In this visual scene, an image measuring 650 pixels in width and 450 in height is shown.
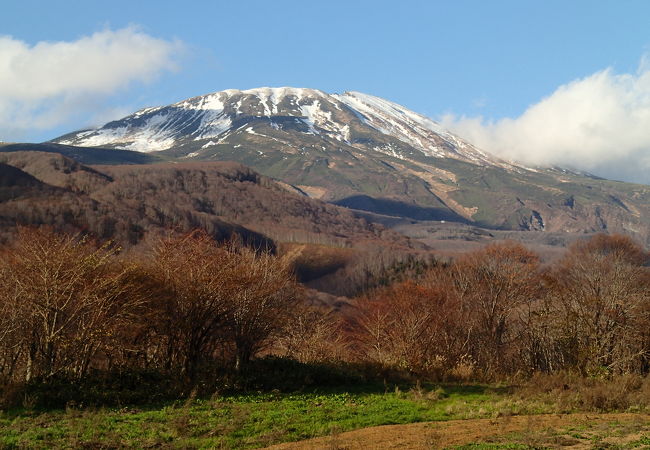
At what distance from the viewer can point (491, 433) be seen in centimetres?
1627

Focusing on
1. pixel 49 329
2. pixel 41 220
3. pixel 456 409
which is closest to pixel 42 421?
pixel 49 329

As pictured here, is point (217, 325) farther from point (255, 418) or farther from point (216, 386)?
point (255, 418)

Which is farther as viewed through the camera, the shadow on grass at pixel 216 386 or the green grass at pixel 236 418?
the shadow on grass at pixel 216 386

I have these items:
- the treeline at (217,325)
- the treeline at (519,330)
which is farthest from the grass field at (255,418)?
the treeline at (519,330)

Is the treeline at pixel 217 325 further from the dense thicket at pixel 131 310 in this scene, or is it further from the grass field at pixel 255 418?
the grass field at pixel 255 418

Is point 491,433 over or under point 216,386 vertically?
over

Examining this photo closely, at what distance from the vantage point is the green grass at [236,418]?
15125mm

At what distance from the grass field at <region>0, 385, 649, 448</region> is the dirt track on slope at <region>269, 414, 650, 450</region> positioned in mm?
216

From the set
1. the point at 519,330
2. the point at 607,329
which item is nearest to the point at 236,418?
the point at 607,329

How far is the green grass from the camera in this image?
1512 centimetres

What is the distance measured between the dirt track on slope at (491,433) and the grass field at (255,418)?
0.22 m

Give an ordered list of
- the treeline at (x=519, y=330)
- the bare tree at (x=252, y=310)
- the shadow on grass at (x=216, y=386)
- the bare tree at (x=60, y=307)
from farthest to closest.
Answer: the treeline at (x=519, y=330), the bare tree at (x=252, y=310), the bare tree at (x=60, y=307), the shadow on grass at (x=216, y=386)

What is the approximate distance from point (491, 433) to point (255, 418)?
6.40 m

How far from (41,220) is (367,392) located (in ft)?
518
